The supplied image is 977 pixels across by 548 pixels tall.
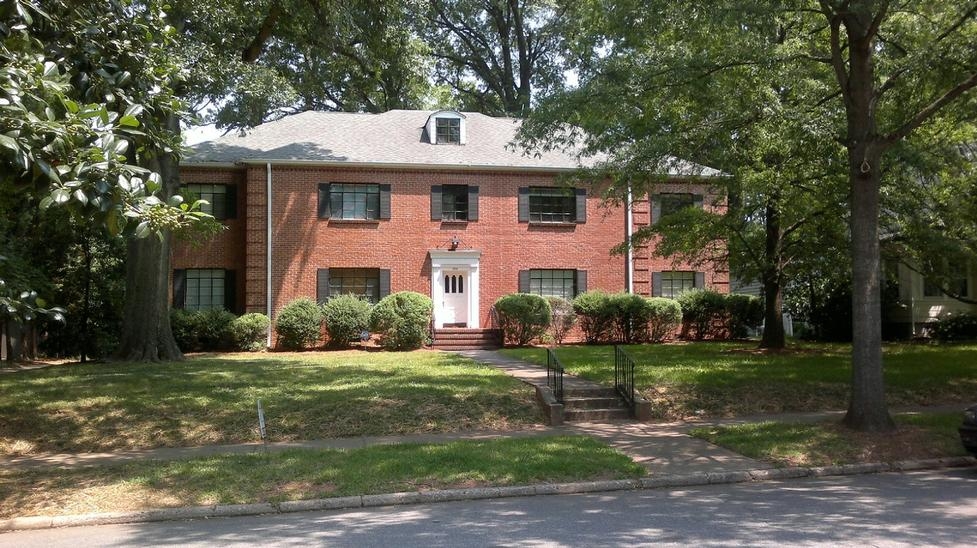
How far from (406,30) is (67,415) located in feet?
39.2

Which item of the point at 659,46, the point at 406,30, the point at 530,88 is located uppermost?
the point at 530,88

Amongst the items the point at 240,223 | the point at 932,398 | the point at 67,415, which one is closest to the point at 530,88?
the point at 240,223

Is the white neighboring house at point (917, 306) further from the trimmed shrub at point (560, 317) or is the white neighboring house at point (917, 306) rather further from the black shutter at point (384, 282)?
the black shutter at point (384, 282)

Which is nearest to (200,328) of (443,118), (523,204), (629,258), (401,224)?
(401,224)

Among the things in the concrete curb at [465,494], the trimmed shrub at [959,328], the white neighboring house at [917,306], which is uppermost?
the white neighboring house at [917,306]

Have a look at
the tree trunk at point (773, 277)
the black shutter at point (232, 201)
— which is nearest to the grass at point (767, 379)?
the tree trunk at point (773, 277)

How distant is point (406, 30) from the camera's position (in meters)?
19.1

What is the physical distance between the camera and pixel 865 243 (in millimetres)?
11242

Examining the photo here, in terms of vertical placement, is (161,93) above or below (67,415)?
above

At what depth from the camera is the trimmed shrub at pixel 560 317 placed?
23.8 meters

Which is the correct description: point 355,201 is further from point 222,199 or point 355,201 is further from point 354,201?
point 222,199

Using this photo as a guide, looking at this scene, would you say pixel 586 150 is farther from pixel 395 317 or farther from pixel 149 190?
pixel 149 190

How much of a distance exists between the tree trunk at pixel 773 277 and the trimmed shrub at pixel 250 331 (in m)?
14.3

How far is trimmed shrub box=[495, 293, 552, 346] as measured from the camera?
22.7 metres
